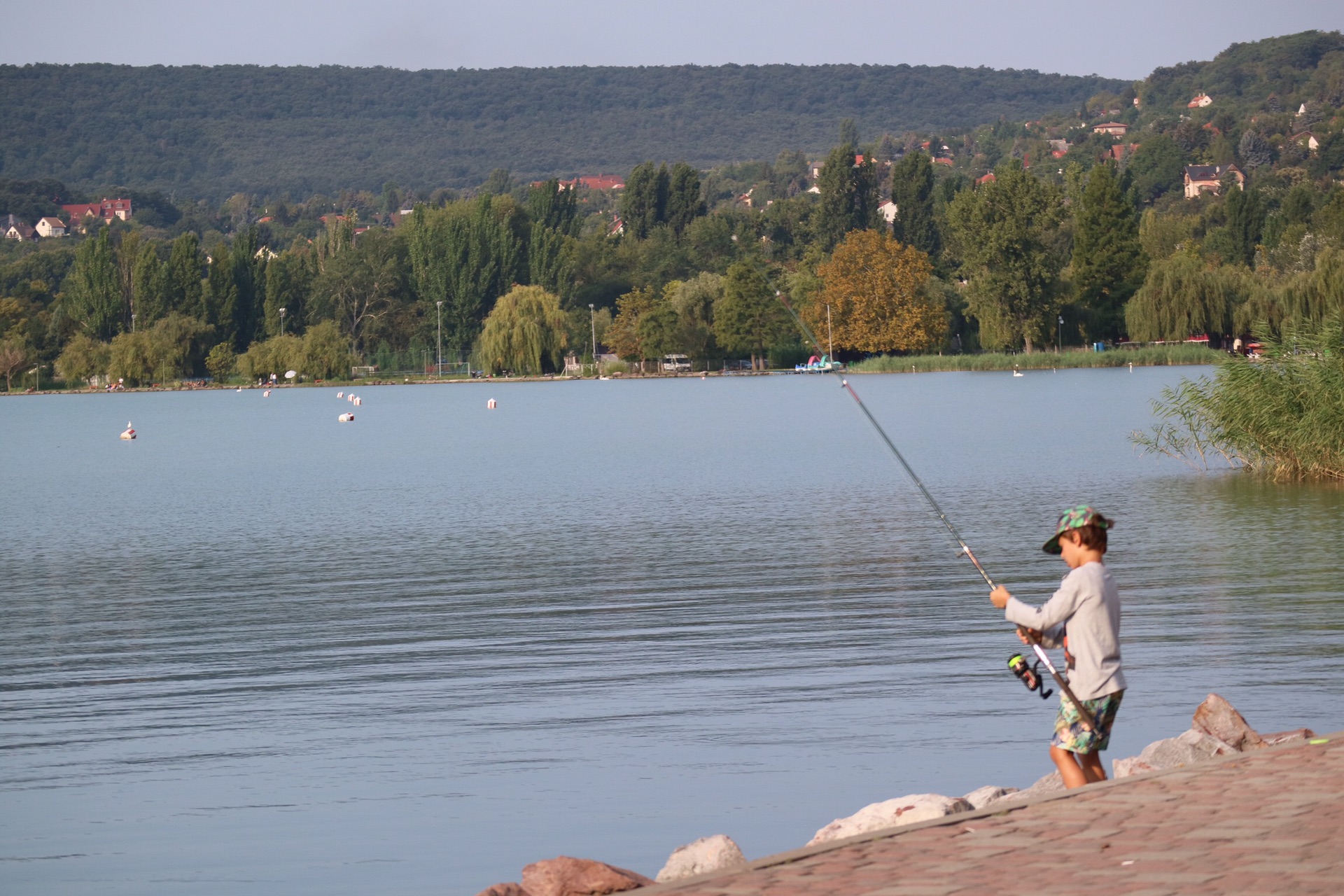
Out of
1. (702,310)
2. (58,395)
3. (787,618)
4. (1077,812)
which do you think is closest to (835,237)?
(702,310)

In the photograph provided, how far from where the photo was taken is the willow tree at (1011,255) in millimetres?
98000

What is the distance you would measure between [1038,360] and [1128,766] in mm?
93019

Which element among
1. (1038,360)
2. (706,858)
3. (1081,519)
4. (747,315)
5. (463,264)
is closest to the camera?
(706,858)

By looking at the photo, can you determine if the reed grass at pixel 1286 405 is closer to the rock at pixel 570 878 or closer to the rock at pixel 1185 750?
the rock at pixel 1185 750

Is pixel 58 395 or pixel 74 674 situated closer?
pixel 74 674

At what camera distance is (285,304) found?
419ft

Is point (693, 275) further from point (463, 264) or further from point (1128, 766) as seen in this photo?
point (1128, 766)

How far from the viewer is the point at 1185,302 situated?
87.1 m

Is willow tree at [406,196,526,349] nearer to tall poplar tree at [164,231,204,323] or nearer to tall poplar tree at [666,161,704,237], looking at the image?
tall poplar tree at [666,161,704,237]

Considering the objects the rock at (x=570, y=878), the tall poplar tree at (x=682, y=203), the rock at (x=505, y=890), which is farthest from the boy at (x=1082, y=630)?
the tall poplar tree at (x=682, y=203)

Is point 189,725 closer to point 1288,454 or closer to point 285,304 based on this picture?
point 1288,454

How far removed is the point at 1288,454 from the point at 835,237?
4419 inches

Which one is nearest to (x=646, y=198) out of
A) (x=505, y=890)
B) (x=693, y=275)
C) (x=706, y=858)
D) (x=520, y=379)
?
(x=693, y=275)

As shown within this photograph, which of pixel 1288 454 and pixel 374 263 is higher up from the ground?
pixel 374 263
